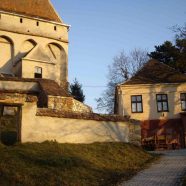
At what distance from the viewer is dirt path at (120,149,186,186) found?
1341cm

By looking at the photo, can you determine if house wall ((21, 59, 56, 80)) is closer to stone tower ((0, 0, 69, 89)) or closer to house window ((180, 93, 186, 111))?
stone tower ((0, 0, 69, 89))

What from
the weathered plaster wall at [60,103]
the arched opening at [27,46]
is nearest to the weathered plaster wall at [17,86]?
the weathered plaster wall at [60,103]

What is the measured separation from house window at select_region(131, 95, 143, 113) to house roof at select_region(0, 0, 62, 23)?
18.7m

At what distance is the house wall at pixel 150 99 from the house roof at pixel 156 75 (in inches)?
21.7

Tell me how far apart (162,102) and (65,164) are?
20989 mm

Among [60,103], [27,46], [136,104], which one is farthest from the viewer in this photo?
[27,46]

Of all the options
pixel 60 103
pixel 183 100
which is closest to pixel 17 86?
pixel 60 103

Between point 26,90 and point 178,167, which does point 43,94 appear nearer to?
point 26,90

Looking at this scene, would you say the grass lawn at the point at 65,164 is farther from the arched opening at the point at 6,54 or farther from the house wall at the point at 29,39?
the arched opening at the point at 6,54

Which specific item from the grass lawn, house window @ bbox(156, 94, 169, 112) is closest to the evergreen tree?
house window @ bbox(156, 94, 169, 112)

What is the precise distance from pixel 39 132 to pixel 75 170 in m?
4.26

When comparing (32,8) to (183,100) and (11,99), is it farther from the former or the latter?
(11,99)

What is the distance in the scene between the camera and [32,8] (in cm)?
4788

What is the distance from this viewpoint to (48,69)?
4247 cm
